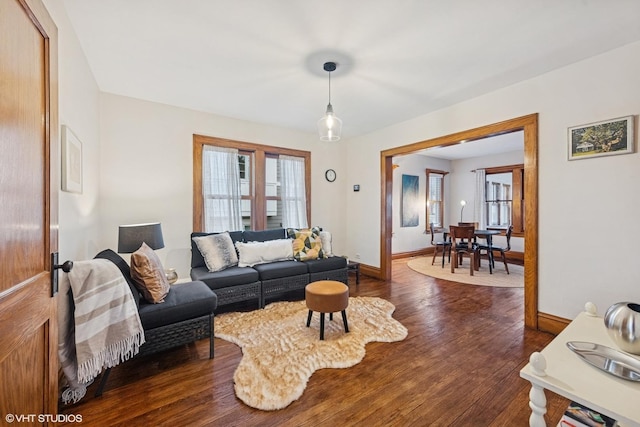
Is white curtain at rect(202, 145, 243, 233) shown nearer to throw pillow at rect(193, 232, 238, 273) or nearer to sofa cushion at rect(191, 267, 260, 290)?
throw pillow at rect(193, 232, 238, 273)

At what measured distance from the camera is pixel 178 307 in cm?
218

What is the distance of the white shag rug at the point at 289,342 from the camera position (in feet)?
6.17

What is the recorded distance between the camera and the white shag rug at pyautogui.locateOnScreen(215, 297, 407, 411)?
6.17 feet

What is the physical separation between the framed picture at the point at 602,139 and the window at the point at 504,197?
454 cm

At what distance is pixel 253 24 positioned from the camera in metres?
2.06

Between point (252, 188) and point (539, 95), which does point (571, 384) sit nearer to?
point (539, 95)

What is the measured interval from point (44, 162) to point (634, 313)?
2831 mm

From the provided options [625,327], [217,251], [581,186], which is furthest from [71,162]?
[581,186]

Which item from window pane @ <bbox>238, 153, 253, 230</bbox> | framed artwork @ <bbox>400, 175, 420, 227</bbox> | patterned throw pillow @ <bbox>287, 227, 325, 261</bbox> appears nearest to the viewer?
patterned throw pillow @ <bbox>287, 227, 325, 261</bbox>

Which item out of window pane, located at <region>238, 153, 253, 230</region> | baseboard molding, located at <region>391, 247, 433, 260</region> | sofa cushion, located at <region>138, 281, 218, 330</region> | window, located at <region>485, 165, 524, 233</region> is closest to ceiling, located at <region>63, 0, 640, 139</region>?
window pane, located at <region>238, 153, 253, 230</region>

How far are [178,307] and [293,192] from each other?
2956 millimetres

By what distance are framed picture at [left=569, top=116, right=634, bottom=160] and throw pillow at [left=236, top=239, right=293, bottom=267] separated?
3.35m

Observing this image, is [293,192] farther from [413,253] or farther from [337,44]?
[413,253]

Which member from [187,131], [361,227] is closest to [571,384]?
[361,227]
